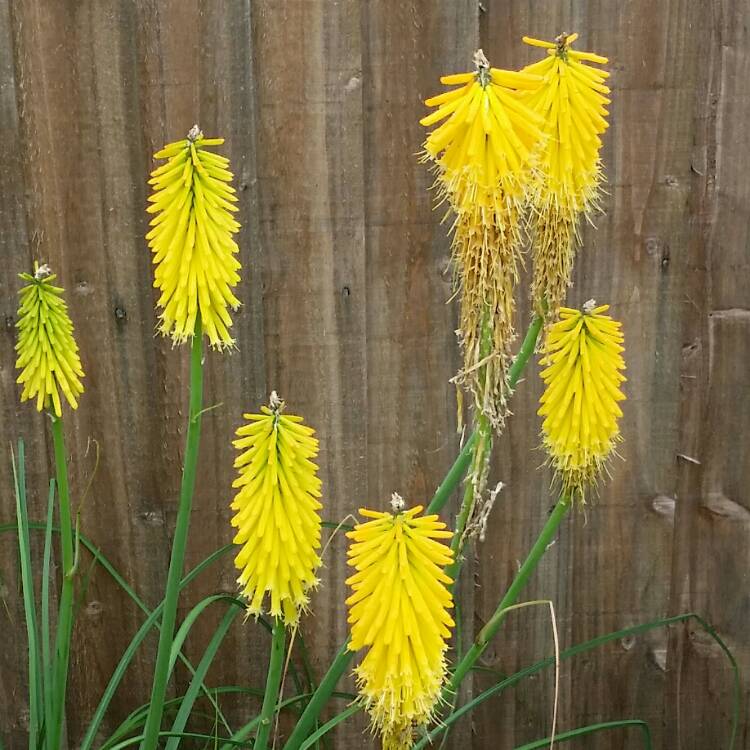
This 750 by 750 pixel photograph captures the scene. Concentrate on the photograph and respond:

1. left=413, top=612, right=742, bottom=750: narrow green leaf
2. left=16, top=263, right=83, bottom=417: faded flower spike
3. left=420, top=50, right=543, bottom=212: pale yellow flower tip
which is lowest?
left=413, top=612, right=742, bottom=750: narrow green leaf

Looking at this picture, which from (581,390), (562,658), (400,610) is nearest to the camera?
(400,610)

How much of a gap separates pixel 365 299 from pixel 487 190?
1.17 metres

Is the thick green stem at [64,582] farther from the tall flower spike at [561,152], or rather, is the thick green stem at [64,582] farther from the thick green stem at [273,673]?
the tall flower spike at [561,152]

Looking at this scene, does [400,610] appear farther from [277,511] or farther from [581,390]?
[581,390]

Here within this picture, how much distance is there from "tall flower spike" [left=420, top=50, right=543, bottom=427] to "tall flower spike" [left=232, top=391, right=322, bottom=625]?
237mm

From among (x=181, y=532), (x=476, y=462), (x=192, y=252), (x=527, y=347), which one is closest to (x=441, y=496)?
(x=476, y=462)

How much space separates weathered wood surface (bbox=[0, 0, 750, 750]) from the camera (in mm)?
2309

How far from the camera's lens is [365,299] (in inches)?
96.2

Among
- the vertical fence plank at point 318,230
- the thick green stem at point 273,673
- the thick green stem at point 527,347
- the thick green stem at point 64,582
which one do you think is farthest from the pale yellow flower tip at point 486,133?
the vertical fence plank at point 318,230

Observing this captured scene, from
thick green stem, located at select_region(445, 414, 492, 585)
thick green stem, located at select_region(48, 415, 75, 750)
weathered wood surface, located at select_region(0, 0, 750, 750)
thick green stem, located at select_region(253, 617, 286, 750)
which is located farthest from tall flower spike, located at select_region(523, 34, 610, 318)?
weathered wood surface, located at select_region(0, 0, 750, 750)

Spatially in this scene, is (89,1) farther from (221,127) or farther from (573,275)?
(573,275)

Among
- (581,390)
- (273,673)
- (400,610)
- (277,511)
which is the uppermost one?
(581,390)

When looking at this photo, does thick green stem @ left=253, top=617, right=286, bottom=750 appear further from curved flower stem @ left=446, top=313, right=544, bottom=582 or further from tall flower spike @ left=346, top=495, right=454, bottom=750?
curved flower stem @ left=446, top=313, right=544, bottom=582

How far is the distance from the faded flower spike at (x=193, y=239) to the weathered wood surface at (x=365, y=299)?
0.98m
